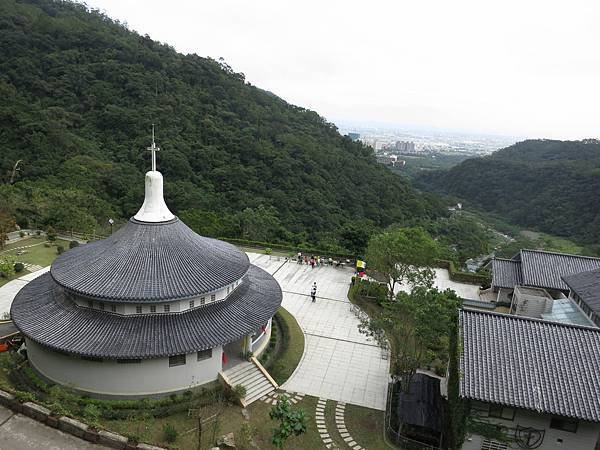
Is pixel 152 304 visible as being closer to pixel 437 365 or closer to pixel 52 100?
pixel 437 365

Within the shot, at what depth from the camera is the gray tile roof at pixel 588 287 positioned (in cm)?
2091

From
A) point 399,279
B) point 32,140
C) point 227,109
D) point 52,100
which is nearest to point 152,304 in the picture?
point 399,279

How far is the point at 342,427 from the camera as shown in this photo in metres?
16.9

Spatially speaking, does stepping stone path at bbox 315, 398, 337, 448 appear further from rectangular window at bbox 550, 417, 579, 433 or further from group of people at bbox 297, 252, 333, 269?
group of people at bbox 297, 252, 333, 269

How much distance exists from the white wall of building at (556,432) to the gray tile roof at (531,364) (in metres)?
0.78

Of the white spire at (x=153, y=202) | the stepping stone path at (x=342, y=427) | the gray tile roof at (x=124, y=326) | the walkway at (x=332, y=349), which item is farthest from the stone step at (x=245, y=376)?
the white spire at (x=153, y=202)

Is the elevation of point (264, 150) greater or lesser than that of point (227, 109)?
lesser

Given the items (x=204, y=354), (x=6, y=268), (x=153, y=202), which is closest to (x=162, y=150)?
(x=6, y=268)

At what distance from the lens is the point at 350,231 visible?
122 feet

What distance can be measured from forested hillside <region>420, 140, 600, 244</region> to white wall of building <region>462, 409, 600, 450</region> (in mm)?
65745

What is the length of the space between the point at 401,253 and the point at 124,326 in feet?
55.9

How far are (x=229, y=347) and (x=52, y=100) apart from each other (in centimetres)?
5318

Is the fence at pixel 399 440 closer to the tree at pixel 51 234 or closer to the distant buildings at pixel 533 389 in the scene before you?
the distant buildings at pixel 533 389

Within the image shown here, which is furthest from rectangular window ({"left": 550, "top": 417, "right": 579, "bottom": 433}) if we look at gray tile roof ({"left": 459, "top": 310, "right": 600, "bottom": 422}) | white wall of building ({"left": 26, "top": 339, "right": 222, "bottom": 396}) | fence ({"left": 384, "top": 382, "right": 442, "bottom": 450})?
white wall of building ({"left": 26, "top": 339, "right": 222, "bottom": 396})
